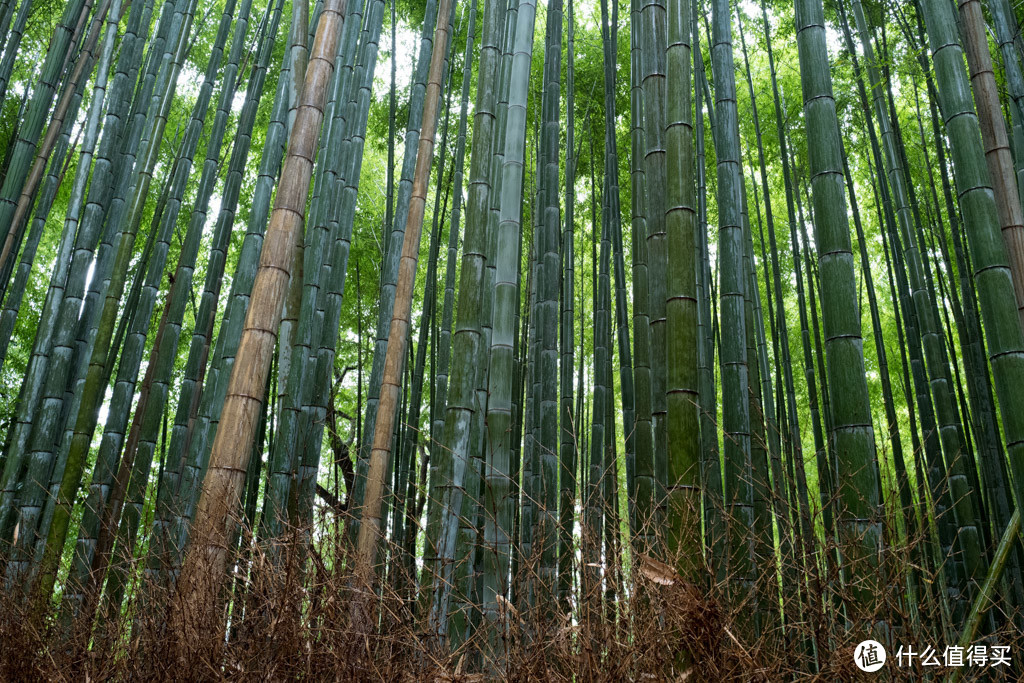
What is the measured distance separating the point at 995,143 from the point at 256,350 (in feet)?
7.02

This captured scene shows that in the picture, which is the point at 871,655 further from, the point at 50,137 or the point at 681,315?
the point at 50,137

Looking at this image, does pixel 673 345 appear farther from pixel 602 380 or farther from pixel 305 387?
pixel 602 380

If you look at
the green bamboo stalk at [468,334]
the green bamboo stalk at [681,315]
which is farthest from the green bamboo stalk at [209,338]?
the green bamboo stalk at [681,315]

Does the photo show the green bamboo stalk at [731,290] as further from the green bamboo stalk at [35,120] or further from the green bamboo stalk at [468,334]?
the green bamboo stalk at [35,120]

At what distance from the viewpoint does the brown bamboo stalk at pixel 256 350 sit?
1.86m

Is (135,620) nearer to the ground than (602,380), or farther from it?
nearer to the ground

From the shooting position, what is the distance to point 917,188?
6.03 m

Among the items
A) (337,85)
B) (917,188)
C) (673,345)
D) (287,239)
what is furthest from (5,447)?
(917,188)

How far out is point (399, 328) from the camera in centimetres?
262

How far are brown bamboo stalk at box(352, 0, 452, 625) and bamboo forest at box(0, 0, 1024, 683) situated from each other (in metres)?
0.01

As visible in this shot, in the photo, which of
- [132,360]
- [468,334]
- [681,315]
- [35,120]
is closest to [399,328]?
[468,334]

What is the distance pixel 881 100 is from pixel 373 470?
3.36 metres

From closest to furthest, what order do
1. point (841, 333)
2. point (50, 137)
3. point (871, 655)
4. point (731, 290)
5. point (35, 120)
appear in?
point (871, 655) → point (841, 333) → point (731, 290) → point (35, 120) → point (50, 137)

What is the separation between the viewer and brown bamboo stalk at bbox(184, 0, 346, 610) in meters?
1.86
